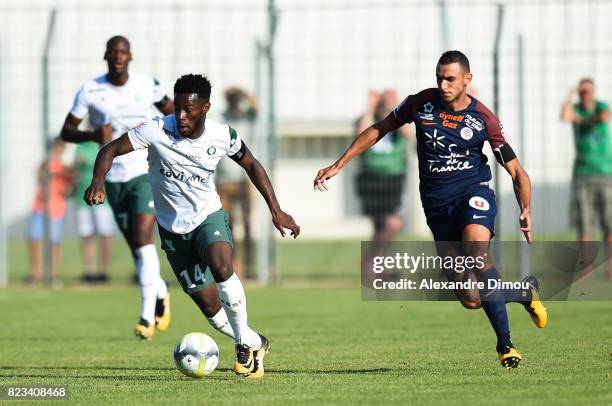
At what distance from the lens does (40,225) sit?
1919 cm

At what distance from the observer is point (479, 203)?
920cm

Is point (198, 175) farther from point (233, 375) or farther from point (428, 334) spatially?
point (428, 334)

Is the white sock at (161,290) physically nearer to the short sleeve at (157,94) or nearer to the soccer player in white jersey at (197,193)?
the short sleeve at (157,94)

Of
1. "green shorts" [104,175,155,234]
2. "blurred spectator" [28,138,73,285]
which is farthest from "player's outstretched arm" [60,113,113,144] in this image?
"blurred spectator" [28,138,73,285]

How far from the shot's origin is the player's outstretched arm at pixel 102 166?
848cm

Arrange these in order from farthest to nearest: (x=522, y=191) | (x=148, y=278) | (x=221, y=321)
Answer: (x=148, y=278) → (x=221, y=321) → (x=522, y=191)

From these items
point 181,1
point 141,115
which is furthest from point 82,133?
point 181,1

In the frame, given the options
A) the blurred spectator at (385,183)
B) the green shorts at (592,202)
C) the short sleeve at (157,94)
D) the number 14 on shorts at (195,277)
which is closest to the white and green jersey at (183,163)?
the number 14 on shorts at (195,277)

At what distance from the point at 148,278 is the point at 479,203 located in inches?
152

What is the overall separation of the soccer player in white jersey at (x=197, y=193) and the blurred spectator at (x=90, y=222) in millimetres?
8910

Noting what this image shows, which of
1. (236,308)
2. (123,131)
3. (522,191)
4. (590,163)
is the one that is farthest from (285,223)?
(590,163)

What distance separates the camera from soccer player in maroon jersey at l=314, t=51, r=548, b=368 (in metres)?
9.09

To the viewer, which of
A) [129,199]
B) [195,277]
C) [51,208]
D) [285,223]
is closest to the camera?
[285,223]

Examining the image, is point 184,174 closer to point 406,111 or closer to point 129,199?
point 406,111
